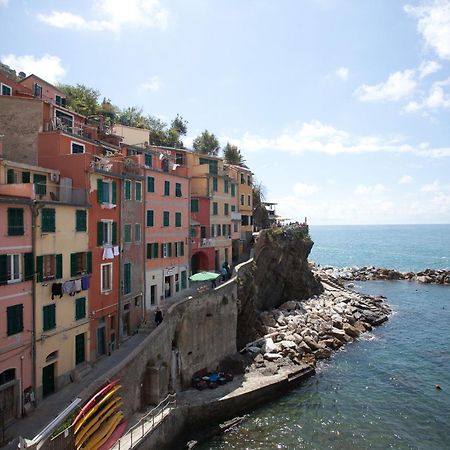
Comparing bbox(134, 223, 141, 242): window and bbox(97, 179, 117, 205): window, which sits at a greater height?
bbox(97, 179, 117, 205): window

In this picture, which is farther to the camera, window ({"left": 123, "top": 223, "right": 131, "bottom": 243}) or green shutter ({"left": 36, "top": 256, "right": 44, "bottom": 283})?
window ({"left": 123, "top": 223, "right": 131, "bottom": 243})

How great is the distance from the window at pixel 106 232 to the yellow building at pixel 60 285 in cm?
131

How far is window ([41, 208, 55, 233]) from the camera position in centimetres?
2369

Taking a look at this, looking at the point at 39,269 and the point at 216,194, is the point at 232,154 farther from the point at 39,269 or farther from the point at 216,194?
the point at 39,269

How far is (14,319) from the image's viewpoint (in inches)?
860

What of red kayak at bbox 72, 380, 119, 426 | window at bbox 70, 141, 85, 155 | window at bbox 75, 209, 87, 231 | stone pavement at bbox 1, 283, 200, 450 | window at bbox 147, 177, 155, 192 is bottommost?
stone pavement at bbox 1, 283, 200, 450

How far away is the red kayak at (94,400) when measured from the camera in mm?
19734

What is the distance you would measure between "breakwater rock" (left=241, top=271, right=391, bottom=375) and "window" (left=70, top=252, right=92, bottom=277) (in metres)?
17.5

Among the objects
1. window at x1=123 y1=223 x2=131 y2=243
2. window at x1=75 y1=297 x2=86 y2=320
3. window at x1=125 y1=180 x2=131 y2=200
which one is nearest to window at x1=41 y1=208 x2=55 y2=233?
window at x1=75 y1=297 x2=86 y2=320

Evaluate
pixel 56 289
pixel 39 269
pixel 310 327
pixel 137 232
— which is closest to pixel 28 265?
pixel 39 269

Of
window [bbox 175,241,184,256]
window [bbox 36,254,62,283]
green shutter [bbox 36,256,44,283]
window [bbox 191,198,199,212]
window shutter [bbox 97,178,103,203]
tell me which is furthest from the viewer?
window [bbox 191,198,199,212]

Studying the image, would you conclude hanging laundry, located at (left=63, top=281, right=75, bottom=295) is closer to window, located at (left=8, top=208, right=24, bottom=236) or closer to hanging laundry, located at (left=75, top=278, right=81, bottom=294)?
hanging laundry, located at (left=75, top=278, right=81, bottom=294)

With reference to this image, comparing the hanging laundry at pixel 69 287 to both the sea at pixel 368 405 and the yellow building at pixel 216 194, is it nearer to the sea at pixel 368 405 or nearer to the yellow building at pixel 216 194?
the sea at pixel 368 405

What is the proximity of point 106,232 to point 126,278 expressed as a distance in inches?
174
